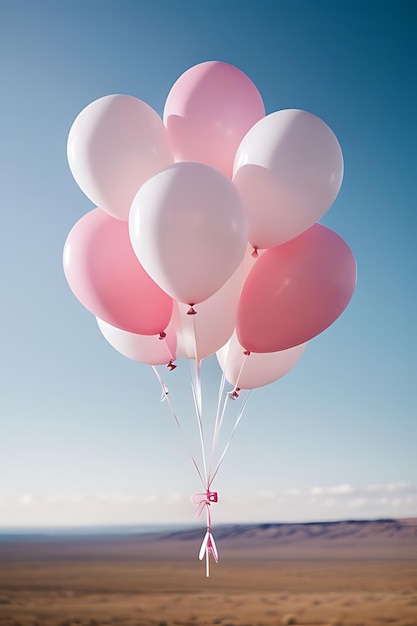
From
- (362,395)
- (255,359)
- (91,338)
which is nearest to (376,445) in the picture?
(362,395)

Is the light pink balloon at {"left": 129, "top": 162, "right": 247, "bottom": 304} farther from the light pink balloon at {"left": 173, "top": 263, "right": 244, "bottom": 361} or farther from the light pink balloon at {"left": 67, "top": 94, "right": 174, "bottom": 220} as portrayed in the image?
the light pink balloon at {"left": 173, "top": 263, "right": 244, "bottom": 361}

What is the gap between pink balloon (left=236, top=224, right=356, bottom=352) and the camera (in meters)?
1.54

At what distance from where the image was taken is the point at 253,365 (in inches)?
71.9

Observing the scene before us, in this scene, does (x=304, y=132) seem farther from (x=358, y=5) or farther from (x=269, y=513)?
(x=269, y=513)

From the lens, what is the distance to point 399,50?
2.39m

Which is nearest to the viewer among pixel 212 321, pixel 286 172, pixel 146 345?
pixel 286 172

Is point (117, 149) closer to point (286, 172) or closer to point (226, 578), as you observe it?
point (286, 172)

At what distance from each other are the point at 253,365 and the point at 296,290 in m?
0.36

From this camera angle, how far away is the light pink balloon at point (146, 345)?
5.68 feet

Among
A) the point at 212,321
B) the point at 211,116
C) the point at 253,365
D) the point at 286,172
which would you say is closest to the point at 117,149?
the point at 211,116

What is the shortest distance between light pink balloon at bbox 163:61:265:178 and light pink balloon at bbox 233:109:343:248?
3.7 inches

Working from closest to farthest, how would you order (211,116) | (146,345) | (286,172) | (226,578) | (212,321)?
1. (286,172)
2. (211,116)
3. (212,321)
4. (146,345)
5. (226,578)

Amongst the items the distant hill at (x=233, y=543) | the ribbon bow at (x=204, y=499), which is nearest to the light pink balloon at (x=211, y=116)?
the ribbon bow at (x=204, y=499)

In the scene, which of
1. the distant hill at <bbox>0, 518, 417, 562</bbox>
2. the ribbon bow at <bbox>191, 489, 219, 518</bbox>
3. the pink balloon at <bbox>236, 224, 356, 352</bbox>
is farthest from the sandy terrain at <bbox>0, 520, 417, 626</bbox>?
the pink balloon at <bbox>236, 224, 356, 352</bbox>
